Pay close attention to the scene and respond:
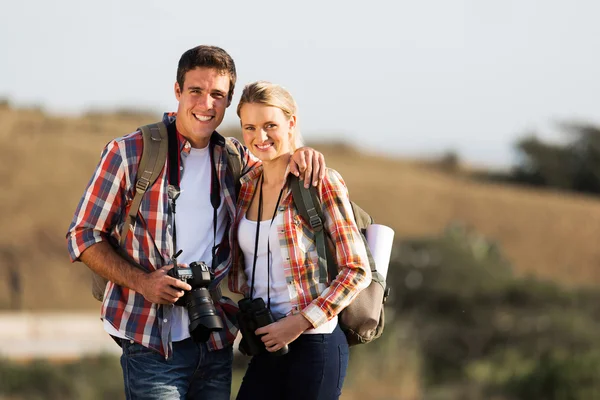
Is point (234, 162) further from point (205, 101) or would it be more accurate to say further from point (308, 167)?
point (308, 167)

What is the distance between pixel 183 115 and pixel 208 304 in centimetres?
77

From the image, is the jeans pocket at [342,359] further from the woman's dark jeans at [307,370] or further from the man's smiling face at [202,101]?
the man's smiling face at [202,101]

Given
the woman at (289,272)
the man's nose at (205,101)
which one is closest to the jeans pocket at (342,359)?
the woman at (289,272)

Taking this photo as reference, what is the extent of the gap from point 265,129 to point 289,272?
547 millimetres

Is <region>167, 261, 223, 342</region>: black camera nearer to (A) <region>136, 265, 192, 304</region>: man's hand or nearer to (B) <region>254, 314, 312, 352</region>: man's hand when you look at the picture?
(A) <region>136, 265, 192, 304</region>: man's hand

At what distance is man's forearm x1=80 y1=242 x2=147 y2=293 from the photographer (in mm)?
3834

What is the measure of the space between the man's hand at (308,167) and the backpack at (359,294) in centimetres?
4

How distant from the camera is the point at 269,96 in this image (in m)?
3.85

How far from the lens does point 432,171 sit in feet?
145

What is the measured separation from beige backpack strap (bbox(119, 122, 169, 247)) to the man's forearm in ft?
0.31

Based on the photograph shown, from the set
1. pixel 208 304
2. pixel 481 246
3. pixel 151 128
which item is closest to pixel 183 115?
pixel 151 128

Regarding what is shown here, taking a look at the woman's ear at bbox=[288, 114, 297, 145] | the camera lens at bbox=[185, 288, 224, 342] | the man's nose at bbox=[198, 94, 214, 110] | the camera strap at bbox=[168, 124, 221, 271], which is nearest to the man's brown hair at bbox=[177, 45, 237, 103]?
the man's nose at bbox=[198, 94, 214, 110]

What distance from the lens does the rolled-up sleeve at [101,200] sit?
12.8 feet

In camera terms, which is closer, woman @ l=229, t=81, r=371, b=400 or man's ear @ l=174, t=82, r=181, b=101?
woman @ l=229, t=81, r=371, b=400
